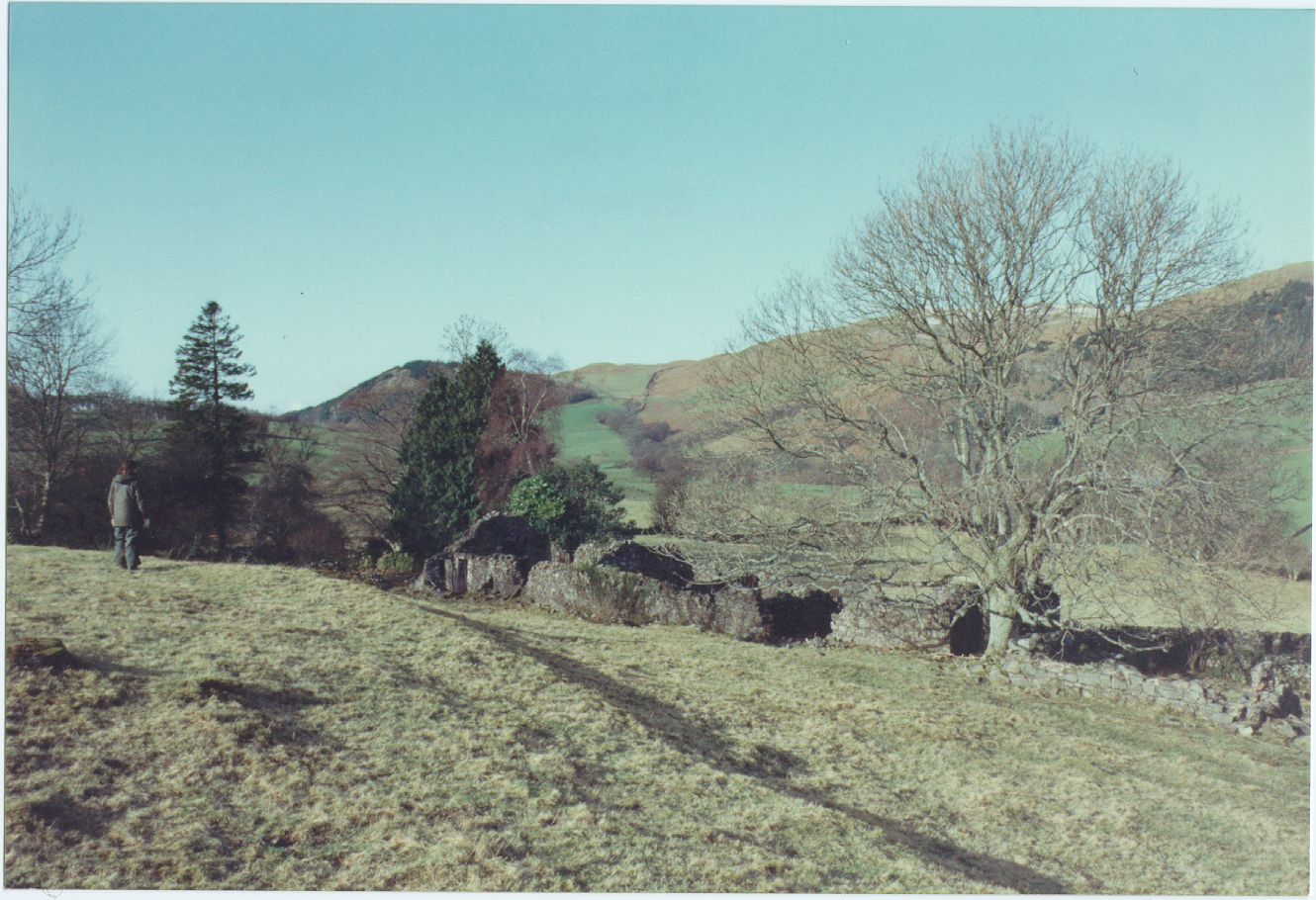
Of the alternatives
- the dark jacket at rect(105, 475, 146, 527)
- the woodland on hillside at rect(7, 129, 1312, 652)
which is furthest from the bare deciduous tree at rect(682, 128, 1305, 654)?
the dark jacket at rect(105, 475, 146, 527)

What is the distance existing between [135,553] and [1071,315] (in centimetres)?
1385

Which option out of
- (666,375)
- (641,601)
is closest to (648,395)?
(666,375)

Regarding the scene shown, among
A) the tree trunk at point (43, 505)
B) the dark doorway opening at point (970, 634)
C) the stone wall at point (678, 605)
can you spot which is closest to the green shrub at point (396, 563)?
the stone wall at point (678, 605)

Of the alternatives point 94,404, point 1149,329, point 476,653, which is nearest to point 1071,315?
point 1149,329

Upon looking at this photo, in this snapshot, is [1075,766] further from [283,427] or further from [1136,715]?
[283,427]

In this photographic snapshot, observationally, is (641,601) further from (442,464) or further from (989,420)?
(442,464)

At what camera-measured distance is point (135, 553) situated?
11320 millimetres

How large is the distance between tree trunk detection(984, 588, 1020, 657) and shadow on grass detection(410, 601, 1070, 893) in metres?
6.49

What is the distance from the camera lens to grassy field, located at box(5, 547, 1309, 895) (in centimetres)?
495

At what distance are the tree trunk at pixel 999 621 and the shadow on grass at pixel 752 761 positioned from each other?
6.49 m

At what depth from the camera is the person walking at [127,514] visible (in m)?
11.0

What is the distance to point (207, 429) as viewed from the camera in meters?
21.6

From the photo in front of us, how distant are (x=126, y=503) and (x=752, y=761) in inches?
362

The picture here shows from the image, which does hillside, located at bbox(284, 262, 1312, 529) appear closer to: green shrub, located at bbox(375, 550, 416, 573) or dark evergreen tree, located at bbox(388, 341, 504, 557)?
dark evergreen tree, located at bbox(388, 341, 504, 557)
